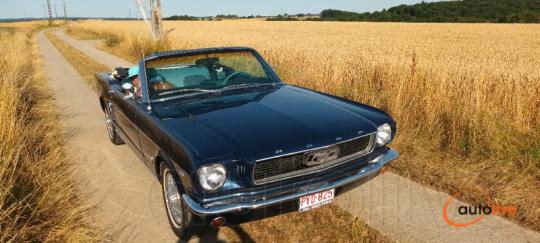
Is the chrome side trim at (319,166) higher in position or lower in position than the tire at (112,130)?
higher

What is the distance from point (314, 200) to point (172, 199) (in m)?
1.19

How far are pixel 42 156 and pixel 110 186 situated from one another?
1.12m

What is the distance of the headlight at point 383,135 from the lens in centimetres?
310

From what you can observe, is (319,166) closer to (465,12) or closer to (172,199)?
(172,199)

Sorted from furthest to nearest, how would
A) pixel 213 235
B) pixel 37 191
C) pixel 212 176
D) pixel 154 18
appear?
1. pixel 154 18
2. pixel 37 191
3. pixel 213 235
4. pixel 212 176

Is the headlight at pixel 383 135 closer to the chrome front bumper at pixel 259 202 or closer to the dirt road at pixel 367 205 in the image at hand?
the chrome front bumper at pixel 259 202

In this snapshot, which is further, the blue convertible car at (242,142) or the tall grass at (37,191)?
the tall grass at (37,191)

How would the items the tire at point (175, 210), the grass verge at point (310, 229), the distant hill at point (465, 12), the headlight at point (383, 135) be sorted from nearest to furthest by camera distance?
the tire at point (175, 210), the grass verge at point (310, 229), the headlight at point (383, 135), the distant hill at point (465, 12)

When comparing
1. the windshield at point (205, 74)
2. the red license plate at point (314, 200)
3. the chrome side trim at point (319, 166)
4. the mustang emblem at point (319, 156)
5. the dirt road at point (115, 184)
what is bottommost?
the dirt road at point (115, 184)

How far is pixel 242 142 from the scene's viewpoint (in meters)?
2.50

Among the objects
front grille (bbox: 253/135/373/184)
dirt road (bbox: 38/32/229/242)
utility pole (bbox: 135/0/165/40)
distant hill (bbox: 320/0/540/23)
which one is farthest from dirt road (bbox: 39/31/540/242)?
distant hill (bbox: 320/0/540/23)

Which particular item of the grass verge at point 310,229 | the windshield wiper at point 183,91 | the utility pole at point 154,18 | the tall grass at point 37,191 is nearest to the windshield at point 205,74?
the windshield wiper at point 183,91

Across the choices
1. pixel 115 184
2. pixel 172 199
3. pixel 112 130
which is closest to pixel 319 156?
pixel 172 199

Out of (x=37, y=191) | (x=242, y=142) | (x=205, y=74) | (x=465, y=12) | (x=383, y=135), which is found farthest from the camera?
(x=465, y=12)
